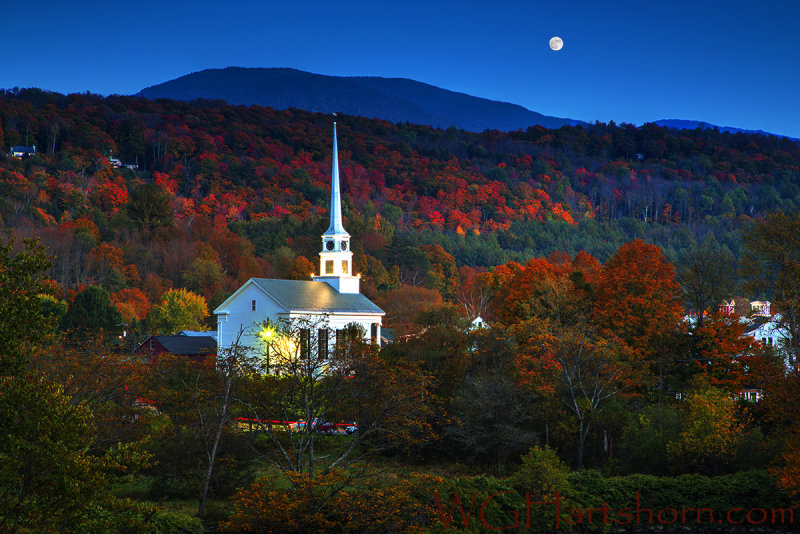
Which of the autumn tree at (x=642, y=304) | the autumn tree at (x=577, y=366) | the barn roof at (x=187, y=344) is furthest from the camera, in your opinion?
the barn roof at (x=187, y=344)

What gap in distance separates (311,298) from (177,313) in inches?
794

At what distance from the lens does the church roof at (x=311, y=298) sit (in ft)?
200

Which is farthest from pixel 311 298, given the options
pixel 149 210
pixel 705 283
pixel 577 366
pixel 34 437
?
pixel 149 210

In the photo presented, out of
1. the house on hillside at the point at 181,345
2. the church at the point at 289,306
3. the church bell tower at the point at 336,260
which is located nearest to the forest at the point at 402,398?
the house on hillside at the point at 181,345

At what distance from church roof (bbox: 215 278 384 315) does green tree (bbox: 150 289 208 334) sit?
15.4m

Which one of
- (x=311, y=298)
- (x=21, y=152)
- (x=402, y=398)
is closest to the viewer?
(x=402, y=398)

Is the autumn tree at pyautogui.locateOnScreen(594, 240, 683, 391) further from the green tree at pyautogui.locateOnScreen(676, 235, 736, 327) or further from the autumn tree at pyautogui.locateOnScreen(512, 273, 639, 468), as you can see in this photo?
the autumn tree at pyautogui.locateOnScreen(512, 273, 639, 468)

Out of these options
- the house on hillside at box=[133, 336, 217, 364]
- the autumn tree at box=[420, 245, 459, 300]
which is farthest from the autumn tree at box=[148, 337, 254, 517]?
the autumn tree at box=[420, 245, 459, 300]

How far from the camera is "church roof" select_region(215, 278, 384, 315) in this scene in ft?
200

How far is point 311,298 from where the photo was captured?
207 ft

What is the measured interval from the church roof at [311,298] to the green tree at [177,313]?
608 inches

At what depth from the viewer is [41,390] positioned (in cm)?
1578

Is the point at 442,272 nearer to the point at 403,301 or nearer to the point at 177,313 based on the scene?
the point at 403,301

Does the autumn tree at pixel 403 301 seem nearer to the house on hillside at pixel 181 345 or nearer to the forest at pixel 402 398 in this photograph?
the forest at pixel 402 398
